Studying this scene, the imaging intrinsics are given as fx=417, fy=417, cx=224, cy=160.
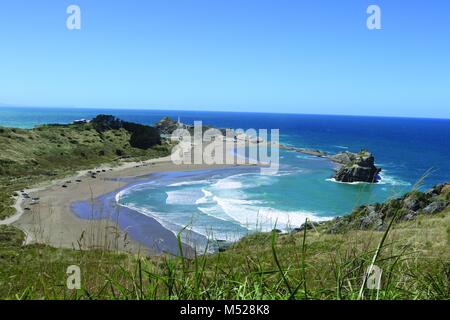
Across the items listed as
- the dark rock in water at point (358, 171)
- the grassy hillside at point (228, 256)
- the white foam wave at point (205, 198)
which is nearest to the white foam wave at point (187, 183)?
the white foam wave at point (205, 198)

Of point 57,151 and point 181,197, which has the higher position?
point 57,151

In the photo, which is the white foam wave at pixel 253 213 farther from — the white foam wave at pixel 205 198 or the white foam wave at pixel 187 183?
→ the white foam wave at pixel 187 183

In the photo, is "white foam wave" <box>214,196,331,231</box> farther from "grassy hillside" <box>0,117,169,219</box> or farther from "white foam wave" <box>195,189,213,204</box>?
"grassy hillside" <box>0,117,169,219</box>

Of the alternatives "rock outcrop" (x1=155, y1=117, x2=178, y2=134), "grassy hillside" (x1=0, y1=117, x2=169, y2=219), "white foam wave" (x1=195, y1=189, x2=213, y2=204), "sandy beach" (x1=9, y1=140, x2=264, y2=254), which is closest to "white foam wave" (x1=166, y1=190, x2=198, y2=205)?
"white foam wave" (x1=195, y1=189, x2=213, y2=204)

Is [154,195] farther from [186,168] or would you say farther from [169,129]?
[169,129]

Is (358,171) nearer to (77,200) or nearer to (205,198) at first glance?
(205,198)

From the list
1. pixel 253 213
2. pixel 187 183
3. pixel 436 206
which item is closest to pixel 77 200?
pixel 187 183
